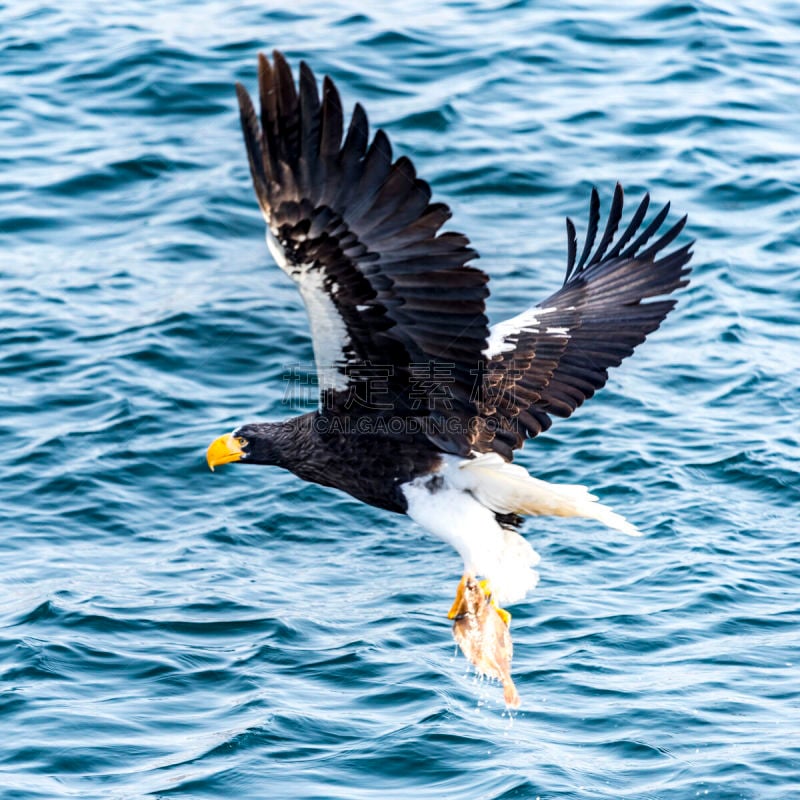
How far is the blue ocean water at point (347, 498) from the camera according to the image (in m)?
7.05

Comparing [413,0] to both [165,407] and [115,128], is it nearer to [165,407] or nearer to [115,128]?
[115,128]

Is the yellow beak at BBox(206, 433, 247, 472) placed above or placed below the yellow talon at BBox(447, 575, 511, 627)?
above

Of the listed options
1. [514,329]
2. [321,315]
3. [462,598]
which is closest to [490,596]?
[462,598]

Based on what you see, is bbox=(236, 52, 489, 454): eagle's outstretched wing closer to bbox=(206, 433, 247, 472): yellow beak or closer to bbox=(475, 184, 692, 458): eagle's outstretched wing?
bbox=(475, 184, 692, 458): eagle's outstretched wing

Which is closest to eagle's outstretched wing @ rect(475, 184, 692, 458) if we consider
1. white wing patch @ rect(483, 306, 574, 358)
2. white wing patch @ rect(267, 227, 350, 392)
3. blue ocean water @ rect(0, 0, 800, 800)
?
white wing patch @ rect(483, 306, 574, 358)

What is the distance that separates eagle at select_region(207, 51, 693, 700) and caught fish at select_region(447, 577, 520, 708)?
2 cm

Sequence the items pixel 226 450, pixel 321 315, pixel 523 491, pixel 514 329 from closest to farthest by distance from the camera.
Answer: pixel 321 315
pixel 523 491
pixel 226 450
pixel 514 329

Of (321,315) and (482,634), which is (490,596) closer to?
(482,634)

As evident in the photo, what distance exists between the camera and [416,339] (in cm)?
578

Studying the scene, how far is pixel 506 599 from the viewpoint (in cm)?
678

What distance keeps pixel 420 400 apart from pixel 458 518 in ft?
2.33

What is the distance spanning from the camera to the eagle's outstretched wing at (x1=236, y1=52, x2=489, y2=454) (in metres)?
5.28

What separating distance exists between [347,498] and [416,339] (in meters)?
3.68

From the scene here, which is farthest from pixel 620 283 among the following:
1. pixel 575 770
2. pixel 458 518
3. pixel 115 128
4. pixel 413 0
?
pixel 413 0
